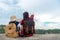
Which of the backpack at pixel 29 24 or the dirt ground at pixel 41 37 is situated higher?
the backpack at pixel 29 24

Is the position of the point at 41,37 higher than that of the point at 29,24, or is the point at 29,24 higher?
the point at 29,24

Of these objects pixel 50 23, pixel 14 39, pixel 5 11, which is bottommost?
pixel 14 39

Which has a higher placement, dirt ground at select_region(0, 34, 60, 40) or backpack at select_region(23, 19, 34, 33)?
backpack at select_region(23, 19, 34, 33)

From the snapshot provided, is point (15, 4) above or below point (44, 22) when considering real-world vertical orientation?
Result: above

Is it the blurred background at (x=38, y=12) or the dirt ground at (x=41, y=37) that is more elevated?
the blurred background at (x=38, y=12)

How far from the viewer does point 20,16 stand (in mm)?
1371

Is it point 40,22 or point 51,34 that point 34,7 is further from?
point 51,34

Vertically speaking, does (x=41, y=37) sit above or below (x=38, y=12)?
below

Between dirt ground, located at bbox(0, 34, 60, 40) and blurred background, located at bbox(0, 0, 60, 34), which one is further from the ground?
blurred background, located at bbox(0, 0, 60, 34)

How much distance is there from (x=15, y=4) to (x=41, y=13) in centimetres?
22

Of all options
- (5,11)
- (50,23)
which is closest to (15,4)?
(5,11)

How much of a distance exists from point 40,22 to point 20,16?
17cm

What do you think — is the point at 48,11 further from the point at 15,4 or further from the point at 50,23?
the point at 15,4

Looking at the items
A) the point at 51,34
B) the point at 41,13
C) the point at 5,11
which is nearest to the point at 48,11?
the point at 41,13
